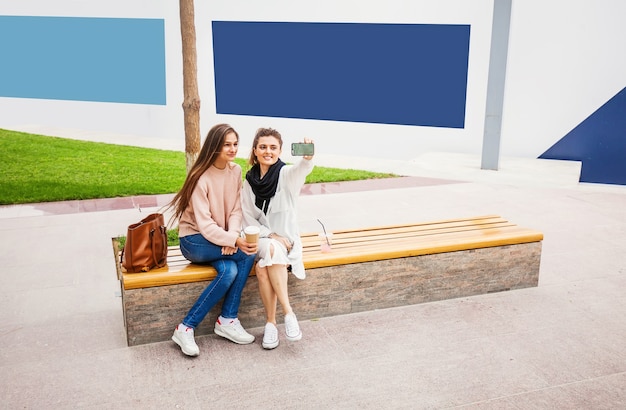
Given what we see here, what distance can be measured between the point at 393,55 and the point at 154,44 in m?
4.95

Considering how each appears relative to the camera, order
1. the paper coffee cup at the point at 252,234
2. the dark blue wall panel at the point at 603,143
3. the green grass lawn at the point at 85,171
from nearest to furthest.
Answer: the paper coffee cup at the point at 252,234 → the green grass lawn at the point at 85,171 → the dark blue wall panel at the point at 603,143

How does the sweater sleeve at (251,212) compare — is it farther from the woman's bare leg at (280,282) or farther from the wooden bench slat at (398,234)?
the wooden bench slat at (398,234)

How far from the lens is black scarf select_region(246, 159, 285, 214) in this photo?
4.22 metres

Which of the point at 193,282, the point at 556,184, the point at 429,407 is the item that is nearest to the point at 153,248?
the point at 193,282

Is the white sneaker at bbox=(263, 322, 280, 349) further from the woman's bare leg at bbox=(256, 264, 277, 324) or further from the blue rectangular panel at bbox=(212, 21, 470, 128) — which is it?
the blue rectangular panel at bbox=(212, 21, 470, 128)

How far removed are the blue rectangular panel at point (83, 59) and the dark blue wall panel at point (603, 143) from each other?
25.5 ft

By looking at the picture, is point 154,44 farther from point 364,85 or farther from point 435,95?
point 435,95

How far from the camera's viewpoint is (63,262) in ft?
18.7

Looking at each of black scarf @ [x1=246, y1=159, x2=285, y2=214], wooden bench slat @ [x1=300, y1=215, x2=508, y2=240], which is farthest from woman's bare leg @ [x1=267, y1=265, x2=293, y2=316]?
wooden bench slat @ [x1=300, y1=215, x2=508, y2=240]

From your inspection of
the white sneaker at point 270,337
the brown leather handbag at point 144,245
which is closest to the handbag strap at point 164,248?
the brown leather handbag at point 144,245

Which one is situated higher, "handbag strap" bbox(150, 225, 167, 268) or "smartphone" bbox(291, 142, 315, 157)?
"smartphone" bbox(291, 142, 315, 157)

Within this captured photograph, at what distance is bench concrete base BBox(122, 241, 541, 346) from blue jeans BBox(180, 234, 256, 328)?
13cm

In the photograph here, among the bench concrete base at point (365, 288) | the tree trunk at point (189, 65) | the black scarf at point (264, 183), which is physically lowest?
the bench concrete base at point (365, 288)

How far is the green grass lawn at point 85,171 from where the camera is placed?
27.0 ft
